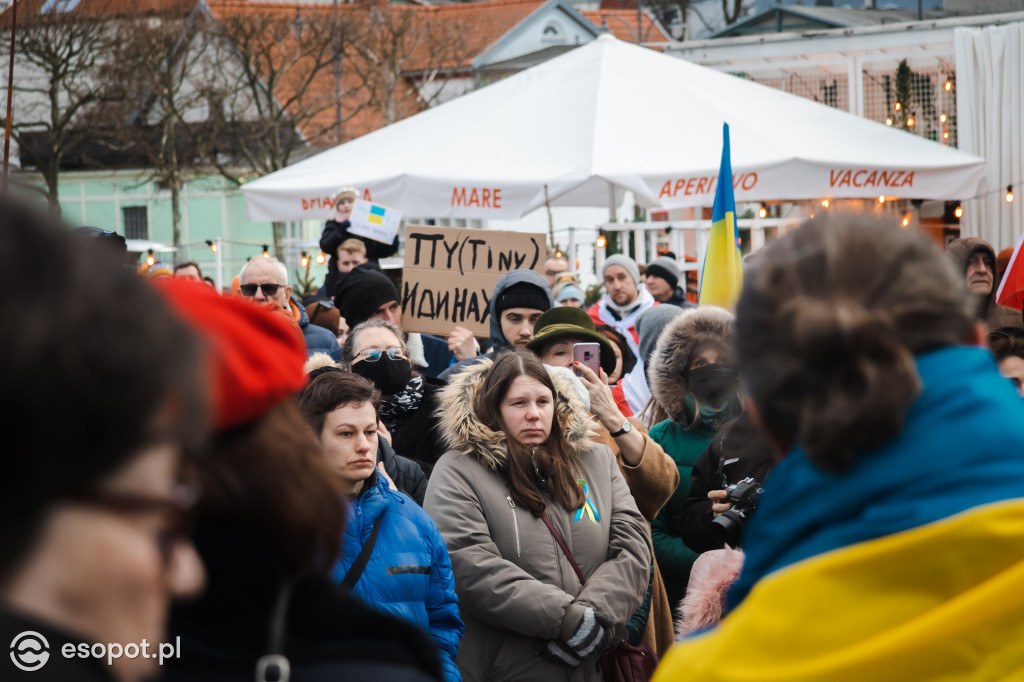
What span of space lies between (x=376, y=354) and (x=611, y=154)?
3.78 meters

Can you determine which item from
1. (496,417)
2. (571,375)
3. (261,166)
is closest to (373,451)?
(496,417)

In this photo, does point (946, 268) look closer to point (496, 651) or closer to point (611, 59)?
point (496, 651)

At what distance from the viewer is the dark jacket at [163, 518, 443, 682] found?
1329 mm

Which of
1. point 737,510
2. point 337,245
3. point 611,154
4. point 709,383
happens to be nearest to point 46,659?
point 737,510

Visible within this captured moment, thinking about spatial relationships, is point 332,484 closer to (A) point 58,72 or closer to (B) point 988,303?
(B) point 988,303

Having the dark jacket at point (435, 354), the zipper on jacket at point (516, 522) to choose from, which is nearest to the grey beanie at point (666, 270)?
the dark jacket at point (435, 354)

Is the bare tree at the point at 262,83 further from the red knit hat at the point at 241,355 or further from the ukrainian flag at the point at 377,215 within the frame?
the red knit hat at the point at 241,355

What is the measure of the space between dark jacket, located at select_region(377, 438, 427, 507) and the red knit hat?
3076mm

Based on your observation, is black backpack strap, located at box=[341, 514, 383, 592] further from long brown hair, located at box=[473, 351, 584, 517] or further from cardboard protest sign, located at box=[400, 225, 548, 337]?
cardboard protest sign, located at box=[400, 225, 548, 337]

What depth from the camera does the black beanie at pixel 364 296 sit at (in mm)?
6391

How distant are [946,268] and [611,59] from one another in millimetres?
8538

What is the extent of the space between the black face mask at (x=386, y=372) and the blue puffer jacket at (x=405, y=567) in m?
1.27

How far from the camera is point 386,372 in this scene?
195 inches

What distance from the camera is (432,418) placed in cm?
515
